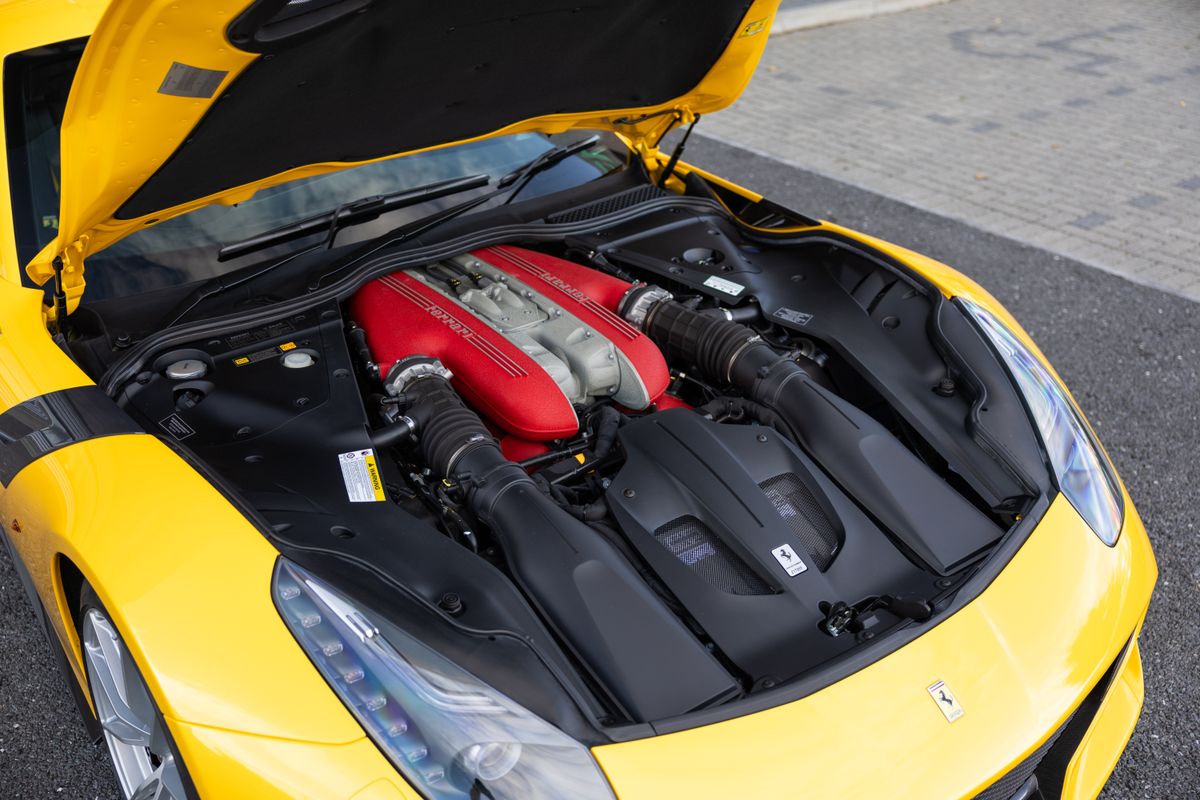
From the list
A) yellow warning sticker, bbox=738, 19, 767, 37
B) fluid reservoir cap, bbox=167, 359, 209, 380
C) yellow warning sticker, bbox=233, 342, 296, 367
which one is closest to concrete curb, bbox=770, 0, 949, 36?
yellow warning sticker, bbox=738, 19, 767, 37

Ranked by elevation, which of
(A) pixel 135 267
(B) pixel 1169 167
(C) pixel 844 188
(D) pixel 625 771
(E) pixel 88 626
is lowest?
(B) pixel 1169 167

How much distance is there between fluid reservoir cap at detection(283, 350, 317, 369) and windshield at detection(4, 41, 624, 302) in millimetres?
348

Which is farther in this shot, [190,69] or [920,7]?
[920,7]

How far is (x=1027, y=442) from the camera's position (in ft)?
6.97

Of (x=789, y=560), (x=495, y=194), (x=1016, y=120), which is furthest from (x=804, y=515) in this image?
(x=1016, y=120)

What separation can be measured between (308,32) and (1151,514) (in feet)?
9.25

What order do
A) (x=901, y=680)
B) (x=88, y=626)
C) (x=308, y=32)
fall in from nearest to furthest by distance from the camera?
1. (x=901, y=680)
2. (x=308, y=32)
3. (x=88, y=626)

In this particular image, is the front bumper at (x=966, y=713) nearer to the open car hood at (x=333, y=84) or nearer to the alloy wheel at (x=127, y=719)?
the alloy wheel at (x=127, y=719)

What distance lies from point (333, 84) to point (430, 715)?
124cm

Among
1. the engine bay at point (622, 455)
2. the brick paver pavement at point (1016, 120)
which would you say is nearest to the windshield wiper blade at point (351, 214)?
the engine bay at point (622, 455)

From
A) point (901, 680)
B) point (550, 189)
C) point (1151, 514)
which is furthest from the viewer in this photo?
point (1151, 514)

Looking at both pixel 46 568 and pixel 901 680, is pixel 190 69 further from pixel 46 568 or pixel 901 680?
pixel 901 680

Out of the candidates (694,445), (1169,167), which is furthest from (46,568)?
(1169,167)

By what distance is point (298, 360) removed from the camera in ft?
7.12
